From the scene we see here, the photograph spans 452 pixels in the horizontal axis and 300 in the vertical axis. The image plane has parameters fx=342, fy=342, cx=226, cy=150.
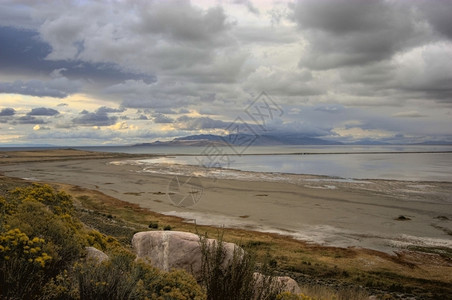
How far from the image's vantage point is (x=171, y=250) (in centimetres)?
934

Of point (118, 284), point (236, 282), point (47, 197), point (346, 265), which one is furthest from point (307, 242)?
point (118, 284)

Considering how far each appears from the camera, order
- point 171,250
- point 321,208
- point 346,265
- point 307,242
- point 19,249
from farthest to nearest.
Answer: point 321,208 < point 307,242 < point 346,265 < point 171,250 < point 19,249

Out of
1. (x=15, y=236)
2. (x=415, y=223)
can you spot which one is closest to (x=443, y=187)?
(x=415, y=223)

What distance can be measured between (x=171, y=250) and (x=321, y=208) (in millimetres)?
23797

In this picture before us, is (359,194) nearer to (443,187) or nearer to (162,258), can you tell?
(443,187)

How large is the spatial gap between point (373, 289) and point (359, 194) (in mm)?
27710

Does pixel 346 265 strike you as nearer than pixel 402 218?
Yes

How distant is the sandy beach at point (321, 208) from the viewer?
22062mm

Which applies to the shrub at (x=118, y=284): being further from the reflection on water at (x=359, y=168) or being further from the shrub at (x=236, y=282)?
the reflection on water at (x=359, y=168)

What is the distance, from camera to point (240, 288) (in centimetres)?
512

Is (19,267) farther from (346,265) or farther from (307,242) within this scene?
(307,242)

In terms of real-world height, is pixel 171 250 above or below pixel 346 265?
above

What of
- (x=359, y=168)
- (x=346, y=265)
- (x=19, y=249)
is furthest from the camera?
(x=359, y=168)

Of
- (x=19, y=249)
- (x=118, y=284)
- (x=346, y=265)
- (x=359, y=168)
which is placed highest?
(x=19, y=249)
